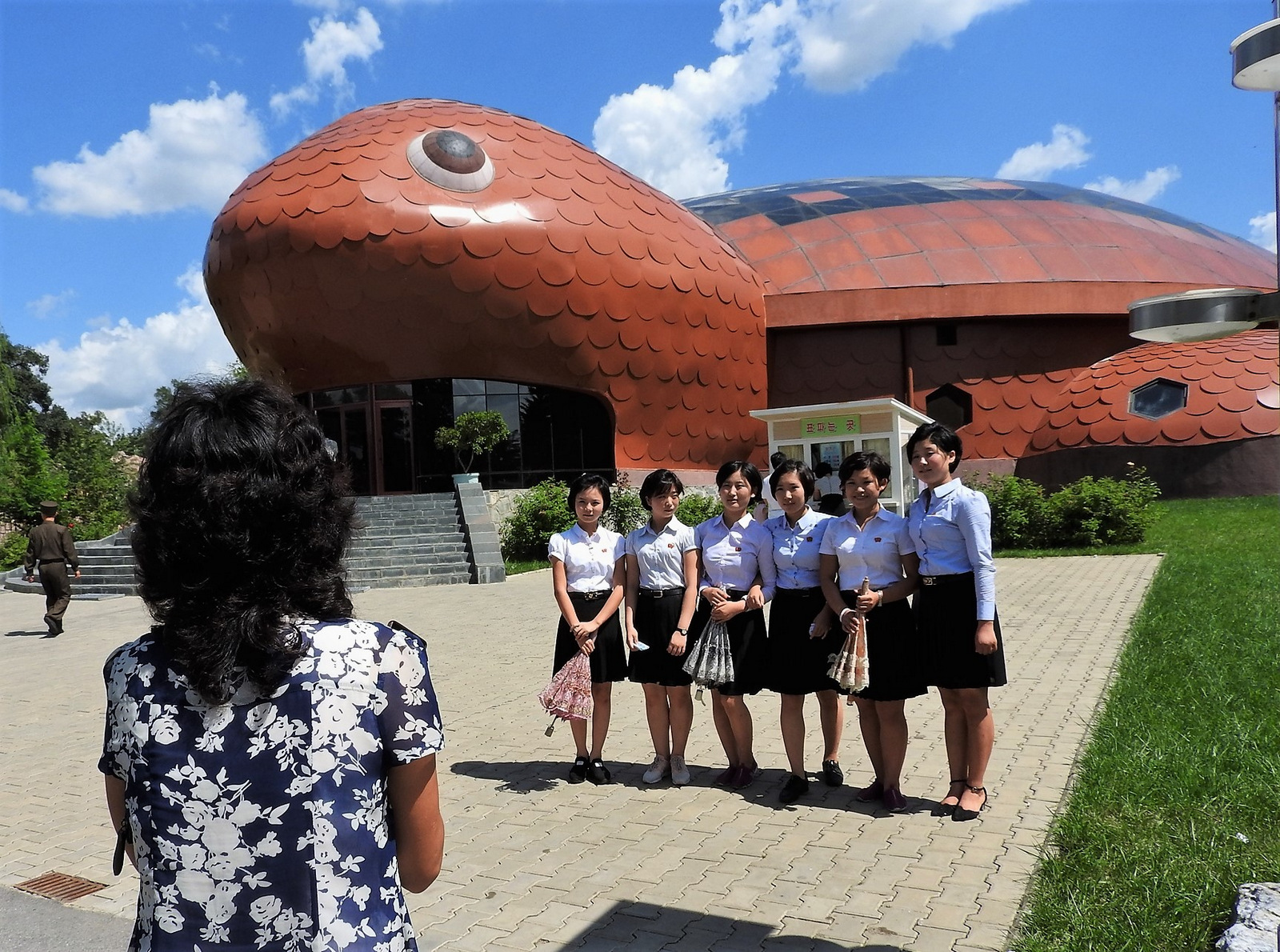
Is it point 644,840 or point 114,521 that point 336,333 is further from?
point 644,840

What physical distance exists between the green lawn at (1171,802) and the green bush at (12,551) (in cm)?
2430

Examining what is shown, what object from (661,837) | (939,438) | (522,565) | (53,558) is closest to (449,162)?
(522,565)

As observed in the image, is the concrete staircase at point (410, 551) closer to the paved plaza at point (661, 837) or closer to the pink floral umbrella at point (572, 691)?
the paved plaza at point (661, 837)

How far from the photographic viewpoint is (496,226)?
1992 cm

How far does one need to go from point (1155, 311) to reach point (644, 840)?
3.24m

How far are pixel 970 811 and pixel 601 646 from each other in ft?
7.09

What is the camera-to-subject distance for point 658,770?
5.57 m

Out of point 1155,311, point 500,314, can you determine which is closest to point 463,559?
point 500,314

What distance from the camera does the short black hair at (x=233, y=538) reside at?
1.57 metres

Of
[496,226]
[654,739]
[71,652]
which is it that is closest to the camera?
[654,739]

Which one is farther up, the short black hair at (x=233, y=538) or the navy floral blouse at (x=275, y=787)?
the short black hair at (x=233, y=538)

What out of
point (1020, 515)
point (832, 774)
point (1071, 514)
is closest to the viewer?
point (832, 774)

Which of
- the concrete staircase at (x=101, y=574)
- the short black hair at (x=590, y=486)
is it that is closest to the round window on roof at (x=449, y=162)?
the concrete staircase at (x=101, y=574)

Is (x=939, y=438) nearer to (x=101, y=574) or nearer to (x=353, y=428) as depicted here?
(x=101, y=574)
